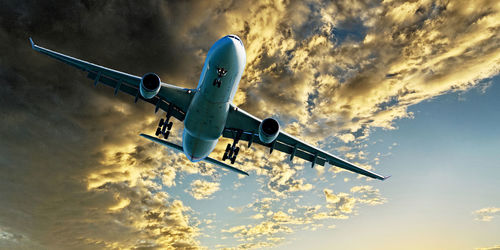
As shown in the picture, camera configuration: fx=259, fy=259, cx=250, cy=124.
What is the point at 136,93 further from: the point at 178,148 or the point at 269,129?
the point at 269,129

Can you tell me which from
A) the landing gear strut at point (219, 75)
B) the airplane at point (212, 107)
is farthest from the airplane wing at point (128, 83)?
the landing gear strut at point (219, 75)

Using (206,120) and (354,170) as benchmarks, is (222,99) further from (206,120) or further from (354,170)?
(354,170)

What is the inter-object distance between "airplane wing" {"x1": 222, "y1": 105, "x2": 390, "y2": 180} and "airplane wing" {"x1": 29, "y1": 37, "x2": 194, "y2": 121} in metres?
3.96

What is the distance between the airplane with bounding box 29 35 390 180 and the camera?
15202 millimetres

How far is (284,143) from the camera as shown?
24688mm

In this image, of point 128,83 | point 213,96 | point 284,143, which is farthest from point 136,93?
point 284,143

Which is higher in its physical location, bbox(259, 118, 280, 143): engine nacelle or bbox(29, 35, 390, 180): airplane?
bbox(29, 35, 390, 180): airplane

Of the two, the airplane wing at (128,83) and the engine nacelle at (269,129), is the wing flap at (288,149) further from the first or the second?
the engine nacelle at (269,129)

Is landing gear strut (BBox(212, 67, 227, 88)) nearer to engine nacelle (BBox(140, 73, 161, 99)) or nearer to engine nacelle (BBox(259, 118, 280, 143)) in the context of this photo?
engine nacelle (BBox(140, 73, 161, 99))

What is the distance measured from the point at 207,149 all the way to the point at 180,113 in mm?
4283

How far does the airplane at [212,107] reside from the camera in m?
15.2

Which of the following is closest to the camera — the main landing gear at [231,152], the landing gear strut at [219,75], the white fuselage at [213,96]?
the white fuselage at [213,96]

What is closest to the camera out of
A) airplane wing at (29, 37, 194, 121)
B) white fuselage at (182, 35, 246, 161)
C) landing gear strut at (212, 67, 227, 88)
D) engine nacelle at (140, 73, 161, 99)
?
white fuselage at (182, 35, 246, 161)

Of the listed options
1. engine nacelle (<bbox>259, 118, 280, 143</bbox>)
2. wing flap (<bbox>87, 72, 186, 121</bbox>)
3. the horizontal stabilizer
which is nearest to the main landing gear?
the horizontal stabilizer
